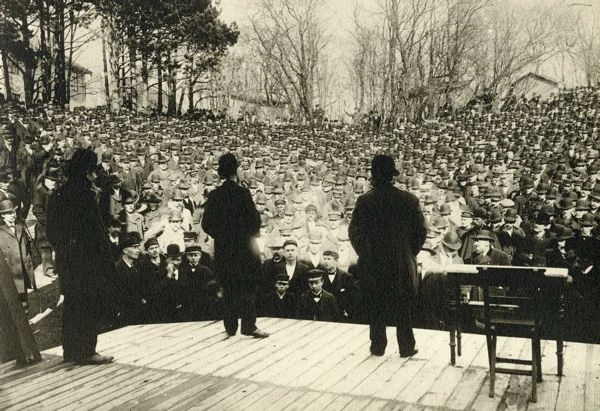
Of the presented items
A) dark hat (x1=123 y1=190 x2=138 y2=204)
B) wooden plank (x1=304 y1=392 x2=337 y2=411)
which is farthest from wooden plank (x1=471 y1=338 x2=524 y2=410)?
dark hat (x1=123 y1=190 x2=138 y2=204)

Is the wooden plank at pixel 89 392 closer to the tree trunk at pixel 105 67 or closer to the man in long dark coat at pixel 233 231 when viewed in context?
the man in long dark coat at pixel 233 231

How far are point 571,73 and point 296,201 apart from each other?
4.40 meters

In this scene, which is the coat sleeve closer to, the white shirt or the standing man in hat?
the white shirt

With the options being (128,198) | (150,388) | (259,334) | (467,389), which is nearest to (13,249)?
(150,388)

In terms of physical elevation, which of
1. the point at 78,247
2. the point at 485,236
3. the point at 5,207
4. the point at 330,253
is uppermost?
the point at 5,207

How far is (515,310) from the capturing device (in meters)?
3.61

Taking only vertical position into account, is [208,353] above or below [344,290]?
below

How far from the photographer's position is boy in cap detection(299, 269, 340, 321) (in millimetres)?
5766

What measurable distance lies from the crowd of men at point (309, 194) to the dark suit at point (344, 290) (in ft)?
0.05

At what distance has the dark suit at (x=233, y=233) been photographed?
4793mm

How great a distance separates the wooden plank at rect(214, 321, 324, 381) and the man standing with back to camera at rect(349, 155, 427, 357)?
0.84 m

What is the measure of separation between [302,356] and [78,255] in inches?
73.0

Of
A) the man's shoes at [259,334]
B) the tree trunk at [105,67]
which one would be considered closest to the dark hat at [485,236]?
the man's shoes at [259,334]

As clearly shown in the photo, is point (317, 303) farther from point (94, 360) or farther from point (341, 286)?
point (94, 360)
